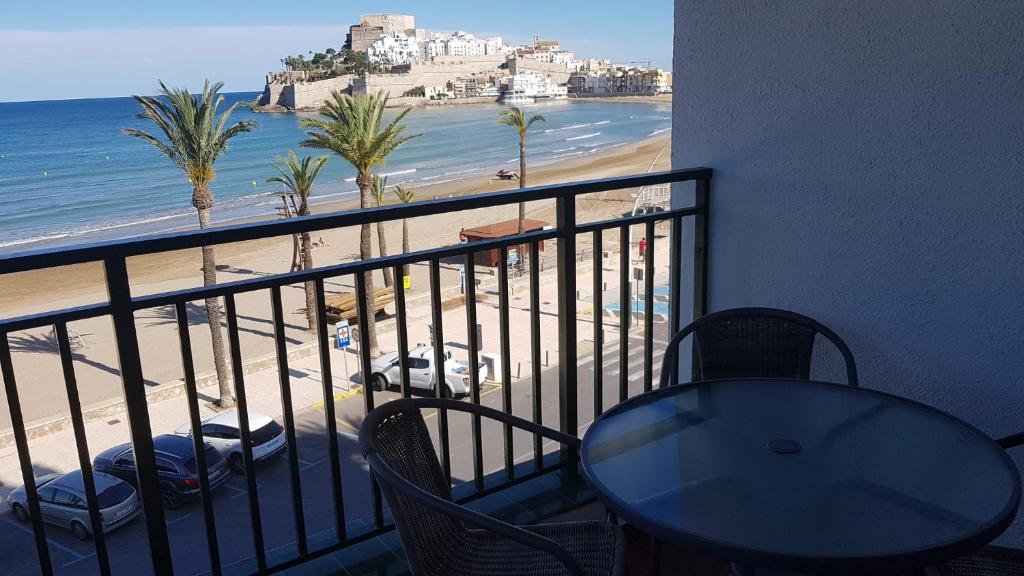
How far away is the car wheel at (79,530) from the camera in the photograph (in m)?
9.46

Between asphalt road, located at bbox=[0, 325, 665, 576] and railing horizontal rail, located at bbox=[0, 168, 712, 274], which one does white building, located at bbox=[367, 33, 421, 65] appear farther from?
railing horizontal rail, located at bbox=[0, 168, 712, 274]

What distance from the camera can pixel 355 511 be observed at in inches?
374

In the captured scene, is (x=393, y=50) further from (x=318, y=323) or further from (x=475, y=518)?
(x=475, y=518)

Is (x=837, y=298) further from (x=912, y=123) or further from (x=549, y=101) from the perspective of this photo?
(x=549, y=101)

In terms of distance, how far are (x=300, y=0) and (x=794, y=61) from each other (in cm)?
8598

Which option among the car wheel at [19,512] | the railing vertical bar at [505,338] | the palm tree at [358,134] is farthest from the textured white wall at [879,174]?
the palm tree at [358,134]

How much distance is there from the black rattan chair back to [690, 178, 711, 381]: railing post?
1307 millimetres

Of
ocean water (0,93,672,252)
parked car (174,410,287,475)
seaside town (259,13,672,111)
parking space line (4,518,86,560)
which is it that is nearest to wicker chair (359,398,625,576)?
parking space line (4,518,86,560)

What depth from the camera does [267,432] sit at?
11859mm

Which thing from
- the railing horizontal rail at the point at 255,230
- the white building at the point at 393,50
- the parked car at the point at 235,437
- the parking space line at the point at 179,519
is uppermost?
the white building at the point at 393,50

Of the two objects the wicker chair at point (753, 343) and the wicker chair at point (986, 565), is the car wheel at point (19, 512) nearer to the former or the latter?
the wicker chair at point (753, 343)

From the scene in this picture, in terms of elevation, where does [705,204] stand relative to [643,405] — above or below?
above

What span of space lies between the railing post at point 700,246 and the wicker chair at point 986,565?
1165 mm

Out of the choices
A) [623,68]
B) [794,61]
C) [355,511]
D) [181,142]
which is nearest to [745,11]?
[794,61]
